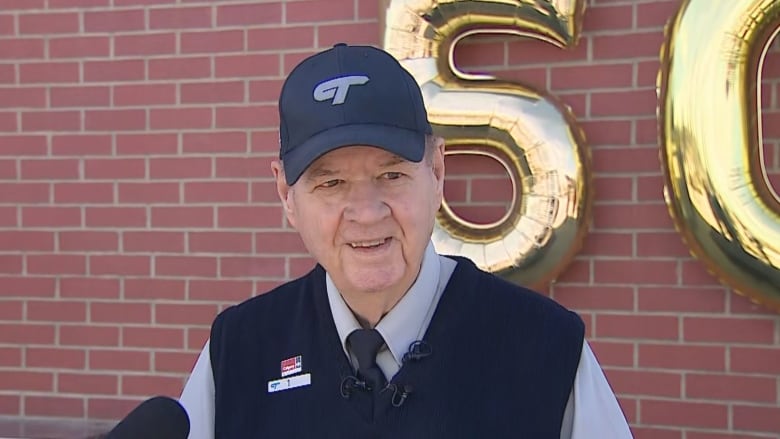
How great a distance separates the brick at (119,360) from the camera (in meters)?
3.33

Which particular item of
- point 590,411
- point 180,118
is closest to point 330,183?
point 590,411

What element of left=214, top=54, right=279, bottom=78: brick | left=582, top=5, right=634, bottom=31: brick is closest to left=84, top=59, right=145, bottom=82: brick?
left=214, top=54, right=279, bottom=78: brick

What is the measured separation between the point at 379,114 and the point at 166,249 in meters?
2.08

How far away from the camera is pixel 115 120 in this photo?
3.33 m

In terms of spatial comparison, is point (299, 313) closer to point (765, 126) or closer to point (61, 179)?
point (765, 126)

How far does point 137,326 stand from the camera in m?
3.34

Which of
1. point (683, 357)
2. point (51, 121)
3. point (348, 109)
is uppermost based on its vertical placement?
point (51, 121)

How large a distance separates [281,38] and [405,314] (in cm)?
190

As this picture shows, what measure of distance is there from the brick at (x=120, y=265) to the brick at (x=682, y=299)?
188 centimetres

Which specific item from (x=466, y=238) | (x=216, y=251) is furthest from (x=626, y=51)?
(x=216, y=251)

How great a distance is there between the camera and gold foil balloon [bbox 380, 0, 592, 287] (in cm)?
280

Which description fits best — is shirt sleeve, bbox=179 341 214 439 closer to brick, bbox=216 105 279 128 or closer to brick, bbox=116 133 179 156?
brick, bbox=216 105 279 128

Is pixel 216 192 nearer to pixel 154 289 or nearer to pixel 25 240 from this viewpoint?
pixel 154 289

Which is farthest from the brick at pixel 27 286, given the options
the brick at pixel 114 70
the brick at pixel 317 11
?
the brick at pixel 317 11
